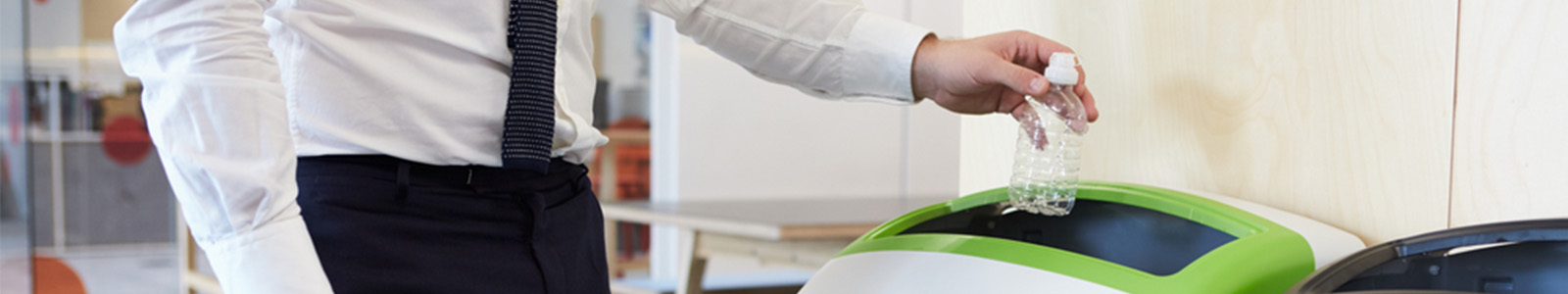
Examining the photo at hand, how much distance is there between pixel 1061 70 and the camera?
82 centimetres

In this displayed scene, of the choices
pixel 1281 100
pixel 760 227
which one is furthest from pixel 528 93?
pixel 760 227

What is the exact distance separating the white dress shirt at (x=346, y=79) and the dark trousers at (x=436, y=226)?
0.02 m

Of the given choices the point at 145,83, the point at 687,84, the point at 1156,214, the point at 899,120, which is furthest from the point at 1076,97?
the point at 899,120

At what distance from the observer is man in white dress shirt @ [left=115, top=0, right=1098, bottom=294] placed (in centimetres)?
60

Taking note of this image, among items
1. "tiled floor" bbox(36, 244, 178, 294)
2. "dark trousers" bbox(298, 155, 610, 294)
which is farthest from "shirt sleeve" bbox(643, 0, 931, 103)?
"tiled floor" bbox(36, 244, 178, 294)

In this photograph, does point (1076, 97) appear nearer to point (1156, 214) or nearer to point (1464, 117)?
point (1156, 214)

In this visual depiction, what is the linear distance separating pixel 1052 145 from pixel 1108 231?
0.12 m

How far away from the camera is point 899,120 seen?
3.66 metres

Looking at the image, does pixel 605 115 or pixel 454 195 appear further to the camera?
pixel 605 115

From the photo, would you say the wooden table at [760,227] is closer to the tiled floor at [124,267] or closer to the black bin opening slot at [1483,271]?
the black bin opening slot at [1483,271]

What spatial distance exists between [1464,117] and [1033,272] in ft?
1.03

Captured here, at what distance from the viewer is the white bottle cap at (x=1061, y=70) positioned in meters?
0.82

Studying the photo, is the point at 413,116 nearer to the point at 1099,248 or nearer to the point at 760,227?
the point at 1099,248

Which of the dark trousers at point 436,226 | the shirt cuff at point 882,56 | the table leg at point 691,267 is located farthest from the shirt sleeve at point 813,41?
the table leg at point 691,267
